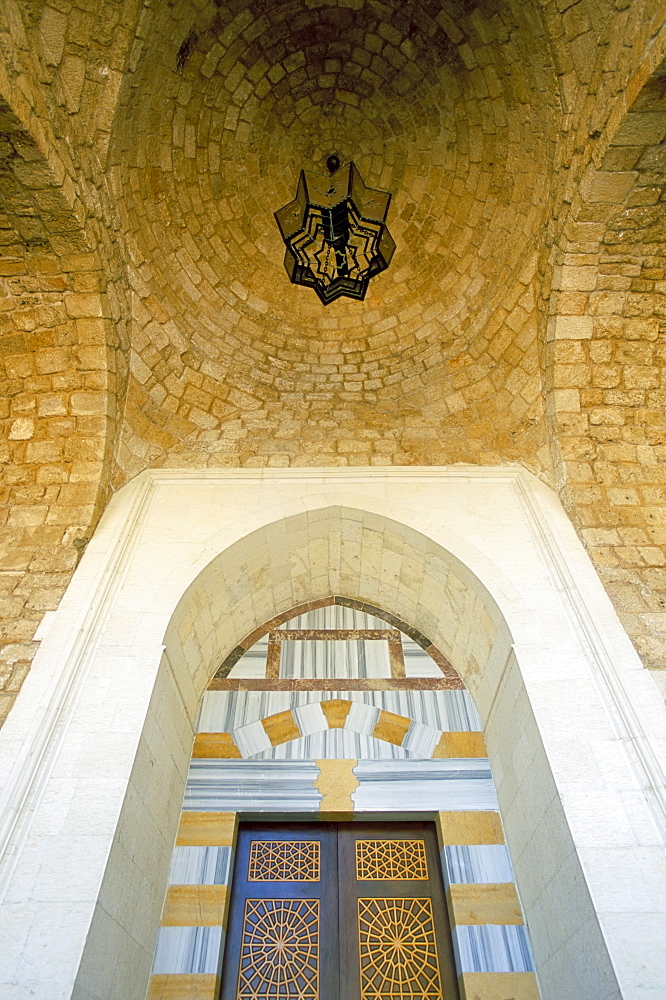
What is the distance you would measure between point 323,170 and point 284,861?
523 centimetres

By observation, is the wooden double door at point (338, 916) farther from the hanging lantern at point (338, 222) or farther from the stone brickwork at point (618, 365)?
the hanging lantern at point (338, 222)

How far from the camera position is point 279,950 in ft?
10.0

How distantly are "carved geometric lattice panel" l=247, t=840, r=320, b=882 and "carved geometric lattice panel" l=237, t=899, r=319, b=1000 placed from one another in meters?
0.12

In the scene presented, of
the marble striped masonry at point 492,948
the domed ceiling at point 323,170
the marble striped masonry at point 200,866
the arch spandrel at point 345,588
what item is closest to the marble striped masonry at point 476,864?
the marble striped masonry at point 492,948

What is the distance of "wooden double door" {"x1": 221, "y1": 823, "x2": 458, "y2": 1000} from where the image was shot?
2.94 m

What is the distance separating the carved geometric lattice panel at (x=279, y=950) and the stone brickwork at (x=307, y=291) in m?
1.79

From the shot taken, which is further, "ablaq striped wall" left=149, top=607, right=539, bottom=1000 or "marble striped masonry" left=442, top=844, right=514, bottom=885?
"marble striped masonry" left=442, top=844, right=514, bottom=885

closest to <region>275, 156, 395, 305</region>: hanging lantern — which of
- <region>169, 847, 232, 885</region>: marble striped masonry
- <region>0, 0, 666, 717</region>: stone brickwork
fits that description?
<region>0, 0, 666, 717</region>: stone brickwork

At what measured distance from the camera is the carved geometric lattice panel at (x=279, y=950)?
292 centimetres

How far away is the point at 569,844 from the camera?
8.21 feet

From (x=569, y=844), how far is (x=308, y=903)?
59.7 inches

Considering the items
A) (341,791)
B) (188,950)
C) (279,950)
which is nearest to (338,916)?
(279,950)

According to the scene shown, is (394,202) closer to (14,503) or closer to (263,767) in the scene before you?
(14,503)

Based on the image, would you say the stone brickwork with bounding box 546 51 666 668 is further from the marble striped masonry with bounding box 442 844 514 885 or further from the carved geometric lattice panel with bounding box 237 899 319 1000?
the carved geometric lattice panel with bounding box 237 899 319 1000
